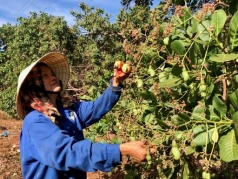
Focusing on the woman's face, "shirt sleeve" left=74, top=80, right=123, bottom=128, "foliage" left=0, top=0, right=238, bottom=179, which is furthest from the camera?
"shirt sleeve" left=74, top=80, right=123, bottom=128

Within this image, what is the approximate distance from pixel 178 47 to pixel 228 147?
0.40 m

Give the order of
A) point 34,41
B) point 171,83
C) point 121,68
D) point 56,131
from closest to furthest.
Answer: point 171,83 → point 56,131 → point 121,68 → point 34,41

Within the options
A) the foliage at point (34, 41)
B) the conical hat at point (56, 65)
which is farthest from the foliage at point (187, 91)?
the foliage at point (34, 41)

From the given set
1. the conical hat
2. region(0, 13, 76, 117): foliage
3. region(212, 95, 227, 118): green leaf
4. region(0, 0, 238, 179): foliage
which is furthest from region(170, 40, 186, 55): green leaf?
region(0, 13, 76, 117): foliage

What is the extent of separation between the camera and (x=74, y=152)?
4.94 ft

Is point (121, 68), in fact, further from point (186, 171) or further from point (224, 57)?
point (224, 57)

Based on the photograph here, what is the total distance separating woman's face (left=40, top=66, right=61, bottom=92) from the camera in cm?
205

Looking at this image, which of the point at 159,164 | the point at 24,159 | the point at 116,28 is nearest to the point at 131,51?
the point at 159,164

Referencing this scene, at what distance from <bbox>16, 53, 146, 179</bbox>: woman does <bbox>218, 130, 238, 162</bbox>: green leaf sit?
0.34 metres

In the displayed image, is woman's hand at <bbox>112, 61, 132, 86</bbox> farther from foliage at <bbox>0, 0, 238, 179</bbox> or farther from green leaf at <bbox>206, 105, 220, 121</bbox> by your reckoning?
green leaf at <bbox>206, 105, 220, 121</bbox>

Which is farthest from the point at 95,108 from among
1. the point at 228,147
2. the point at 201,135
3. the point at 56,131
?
the point at 228,147

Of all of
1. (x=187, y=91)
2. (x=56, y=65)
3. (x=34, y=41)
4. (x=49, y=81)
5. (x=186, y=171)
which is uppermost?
(x=34, y=41)

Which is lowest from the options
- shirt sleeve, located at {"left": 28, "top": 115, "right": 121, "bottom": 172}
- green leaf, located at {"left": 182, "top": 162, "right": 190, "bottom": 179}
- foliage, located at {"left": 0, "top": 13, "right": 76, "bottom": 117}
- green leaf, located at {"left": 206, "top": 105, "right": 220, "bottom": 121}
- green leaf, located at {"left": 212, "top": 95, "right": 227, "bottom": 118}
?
green leaf, located at {"left": 182, "top": 162, "right": 190, "bottom": 179}

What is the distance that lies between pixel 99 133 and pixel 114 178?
3.21ft
